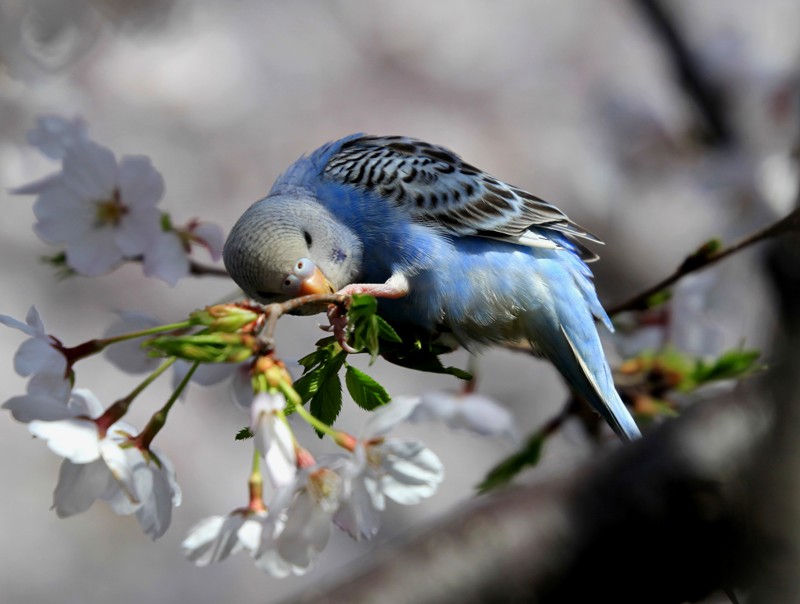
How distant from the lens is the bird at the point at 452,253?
178 centimetres

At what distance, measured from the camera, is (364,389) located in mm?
1304

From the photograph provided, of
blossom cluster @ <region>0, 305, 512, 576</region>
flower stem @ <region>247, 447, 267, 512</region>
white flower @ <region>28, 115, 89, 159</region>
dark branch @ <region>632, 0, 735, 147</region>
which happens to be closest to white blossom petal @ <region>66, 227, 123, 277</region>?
white flower @ <region>28, 115, 89, 159</region>

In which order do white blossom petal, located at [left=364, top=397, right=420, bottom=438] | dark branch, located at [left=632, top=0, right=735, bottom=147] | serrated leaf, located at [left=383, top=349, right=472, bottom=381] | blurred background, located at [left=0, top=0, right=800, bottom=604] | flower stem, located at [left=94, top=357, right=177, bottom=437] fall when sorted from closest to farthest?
1. white blossom petal, located at [left=364, top=397, right=420, bottom=438]
2. flower stem, located at [left=94, top=357, right=177, bottom=437]
3. serrated leaf, located at [left=383, top=349, right=472, bottom=381]
4. dark branch, located at [left=632, top=0, right=735, bottom=147]
5. blurred background, located at [left=0, top=0, right=800, bottom=604]

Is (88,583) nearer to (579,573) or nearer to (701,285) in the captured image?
(701,285)

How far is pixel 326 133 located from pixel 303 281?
3.08 meters

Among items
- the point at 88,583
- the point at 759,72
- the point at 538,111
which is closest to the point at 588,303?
the point at 759,72

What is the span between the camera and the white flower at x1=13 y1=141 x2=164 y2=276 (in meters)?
1.81

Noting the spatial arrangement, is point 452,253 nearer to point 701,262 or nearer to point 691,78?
point 701,262

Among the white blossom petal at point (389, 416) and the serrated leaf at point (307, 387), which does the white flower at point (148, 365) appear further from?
the white blossom petal at point (389, 416)

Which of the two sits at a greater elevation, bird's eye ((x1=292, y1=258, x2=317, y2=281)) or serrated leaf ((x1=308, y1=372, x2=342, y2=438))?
bird's eye ((x1=292, y1=258, x2=317, y2=281))

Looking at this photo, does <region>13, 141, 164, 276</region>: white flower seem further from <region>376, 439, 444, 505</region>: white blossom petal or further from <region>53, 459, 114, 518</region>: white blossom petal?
<region>376, 439, 444, 505</region>: white blossom petal

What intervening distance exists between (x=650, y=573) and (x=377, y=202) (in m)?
0.88

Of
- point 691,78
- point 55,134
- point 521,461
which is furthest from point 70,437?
point 691,78

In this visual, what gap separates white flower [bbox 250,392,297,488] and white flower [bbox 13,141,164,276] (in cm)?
79
